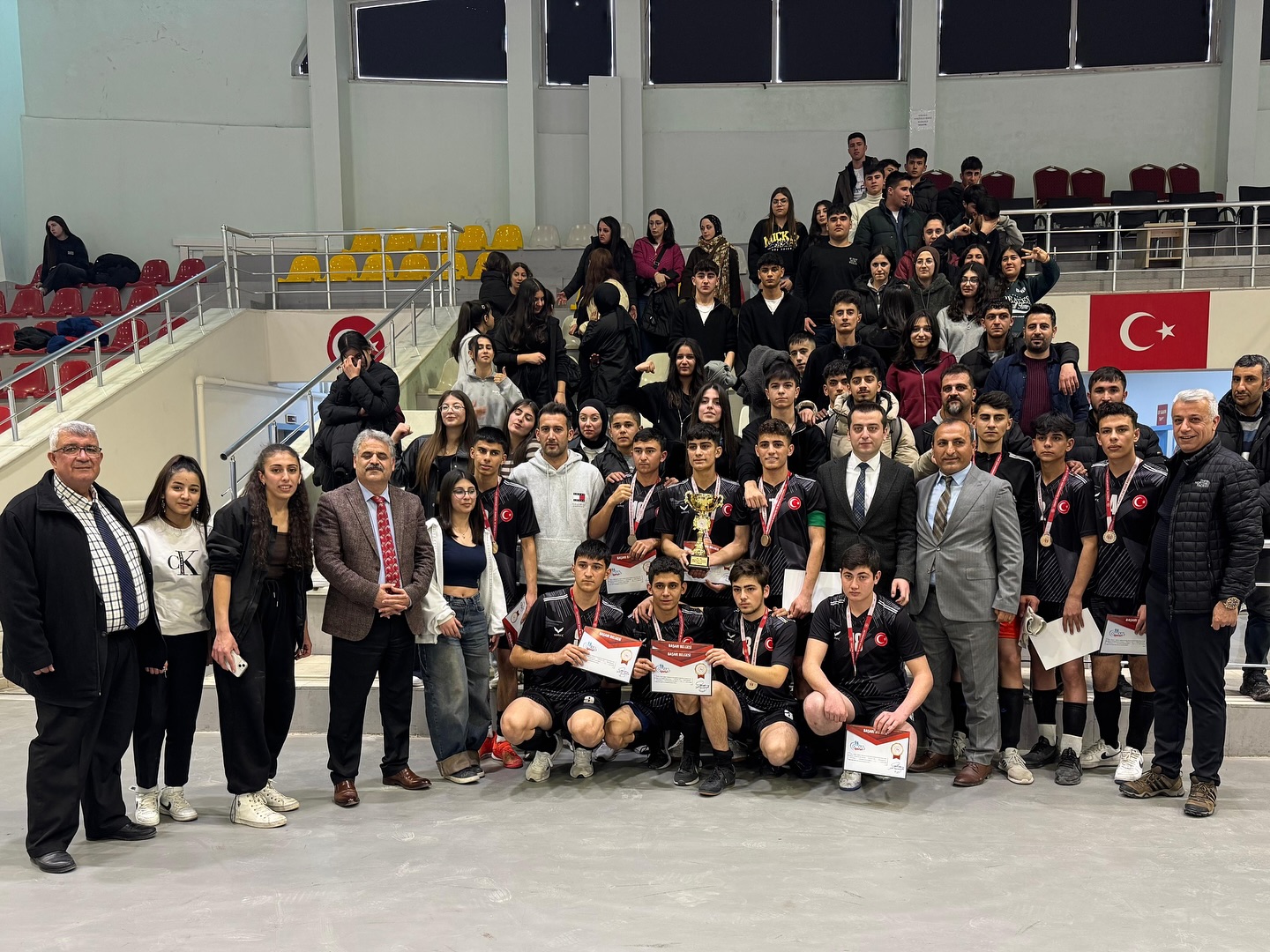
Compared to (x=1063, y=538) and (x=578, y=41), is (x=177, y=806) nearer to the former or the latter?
(x=1063, y=538)

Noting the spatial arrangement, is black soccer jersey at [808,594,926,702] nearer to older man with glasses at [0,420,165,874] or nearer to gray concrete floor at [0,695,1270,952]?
gray concrete floor at [0,695,1270,952]

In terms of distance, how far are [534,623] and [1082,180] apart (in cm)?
1082

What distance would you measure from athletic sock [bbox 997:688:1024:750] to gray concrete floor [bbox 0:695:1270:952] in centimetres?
21

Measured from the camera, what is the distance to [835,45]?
1448 cm

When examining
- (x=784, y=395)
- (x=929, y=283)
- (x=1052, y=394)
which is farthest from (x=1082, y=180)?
(x=784, y=395)

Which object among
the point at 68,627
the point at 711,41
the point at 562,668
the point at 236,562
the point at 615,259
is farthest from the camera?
the point at 711,41

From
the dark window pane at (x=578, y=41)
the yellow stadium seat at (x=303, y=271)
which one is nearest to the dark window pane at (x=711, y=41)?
the dark window pane at (x=578, y=41)

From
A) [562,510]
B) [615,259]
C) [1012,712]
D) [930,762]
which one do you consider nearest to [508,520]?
[562,510]

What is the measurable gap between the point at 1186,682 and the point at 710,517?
2162 mm

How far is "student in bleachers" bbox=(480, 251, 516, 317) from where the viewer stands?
848cm

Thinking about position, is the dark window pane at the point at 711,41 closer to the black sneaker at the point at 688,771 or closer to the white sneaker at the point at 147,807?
the black sneaker at the point at 688,771

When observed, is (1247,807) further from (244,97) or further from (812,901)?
(244,97)

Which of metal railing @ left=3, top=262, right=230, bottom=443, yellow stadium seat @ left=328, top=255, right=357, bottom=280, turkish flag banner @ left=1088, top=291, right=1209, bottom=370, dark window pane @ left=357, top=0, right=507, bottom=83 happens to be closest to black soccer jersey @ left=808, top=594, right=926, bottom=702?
metal railing @ left=3, top=262, right=230, bottom=443

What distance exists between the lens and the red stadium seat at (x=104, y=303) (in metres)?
12.0
